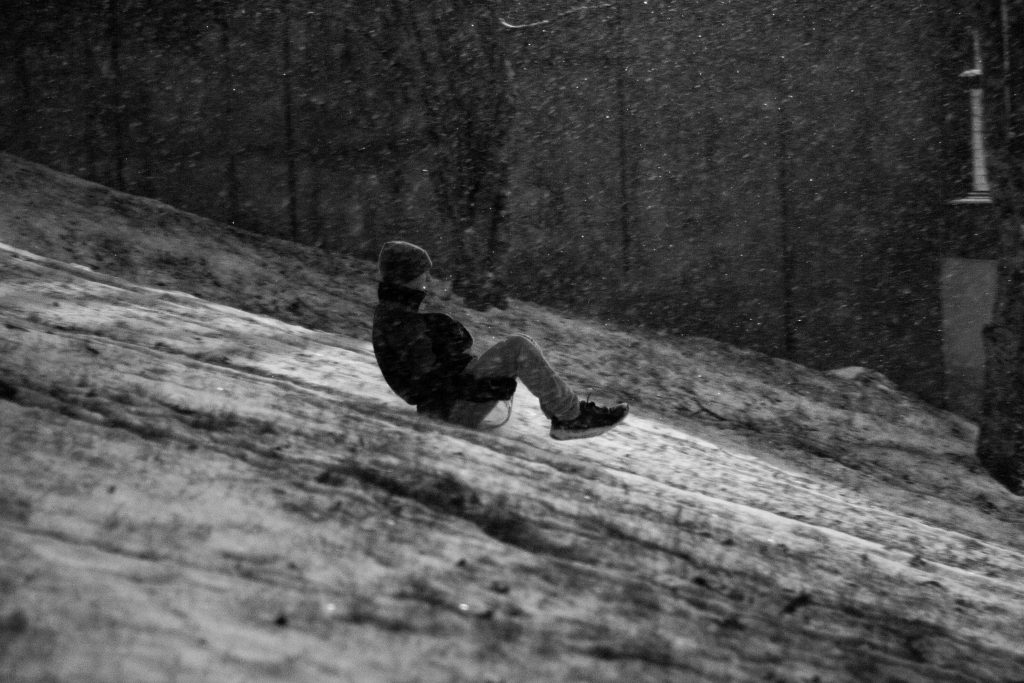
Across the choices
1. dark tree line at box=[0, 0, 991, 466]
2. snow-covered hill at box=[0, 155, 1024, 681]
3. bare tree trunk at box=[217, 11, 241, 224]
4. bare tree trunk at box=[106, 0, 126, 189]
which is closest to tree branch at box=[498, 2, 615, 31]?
dark tree line at box=[0, 0, 991, 466]

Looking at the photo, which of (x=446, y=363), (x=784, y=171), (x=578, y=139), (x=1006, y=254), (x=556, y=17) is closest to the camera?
(x=446, y=363)

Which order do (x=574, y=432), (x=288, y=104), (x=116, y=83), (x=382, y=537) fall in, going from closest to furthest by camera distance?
(x=382, y=537)
(x=574, y=432)
(x=116, y=83)
(x=288, y=104)

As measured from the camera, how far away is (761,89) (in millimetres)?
12023

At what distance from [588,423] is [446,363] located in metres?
0.87

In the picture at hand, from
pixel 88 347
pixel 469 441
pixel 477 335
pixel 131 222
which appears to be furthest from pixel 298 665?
pixel 131 222

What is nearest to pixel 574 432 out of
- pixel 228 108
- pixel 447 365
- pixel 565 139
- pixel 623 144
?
pixel 447 365

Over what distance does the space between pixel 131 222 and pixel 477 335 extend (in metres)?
3.71

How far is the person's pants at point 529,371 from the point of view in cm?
518

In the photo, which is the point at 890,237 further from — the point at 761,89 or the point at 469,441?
the point at 469,441

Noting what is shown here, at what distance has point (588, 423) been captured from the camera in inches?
212

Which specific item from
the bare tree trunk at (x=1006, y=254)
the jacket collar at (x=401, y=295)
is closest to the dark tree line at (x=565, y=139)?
the bare tree trunk at (x=1006, y=254)

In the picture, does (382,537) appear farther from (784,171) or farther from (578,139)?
(784,171)

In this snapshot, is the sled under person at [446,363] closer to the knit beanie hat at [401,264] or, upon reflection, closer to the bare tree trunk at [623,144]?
the knit beanie hat at [401,264]

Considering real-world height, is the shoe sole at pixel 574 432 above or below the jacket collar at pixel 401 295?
below
